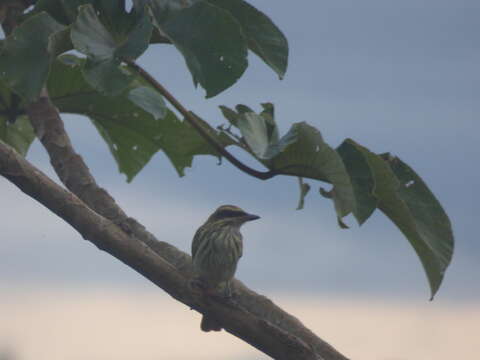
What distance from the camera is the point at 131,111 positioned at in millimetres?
5980

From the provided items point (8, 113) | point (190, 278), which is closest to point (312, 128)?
point (190, 278)

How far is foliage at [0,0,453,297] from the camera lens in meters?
4.00

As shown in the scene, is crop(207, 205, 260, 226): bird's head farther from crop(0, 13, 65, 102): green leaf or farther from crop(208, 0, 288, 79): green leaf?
crop(0, 13, 65, 102): green leaf

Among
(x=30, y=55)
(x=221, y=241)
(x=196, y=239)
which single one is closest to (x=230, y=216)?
(x=196, y=239)

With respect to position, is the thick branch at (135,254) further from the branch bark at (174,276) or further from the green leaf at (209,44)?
the green leaf at (209,44)

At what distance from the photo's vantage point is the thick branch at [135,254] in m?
4.21

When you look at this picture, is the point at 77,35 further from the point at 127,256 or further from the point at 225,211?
the point at 225,211

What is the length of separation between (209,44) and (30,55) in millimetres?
796

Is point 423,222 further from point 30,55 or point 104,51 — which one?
point 30,55

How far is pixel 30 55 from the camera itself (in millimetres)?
4199

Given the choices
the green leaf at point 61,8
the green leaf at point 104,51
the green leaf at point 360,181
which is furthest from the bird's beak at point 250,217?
the green leaf at point 104,51

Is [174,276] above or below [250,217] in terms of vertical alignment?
below

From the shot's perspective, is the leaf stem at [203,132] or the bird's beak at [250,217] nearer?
the leaf stem at [203,132]

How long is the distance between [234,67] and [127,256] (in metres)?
0.97
